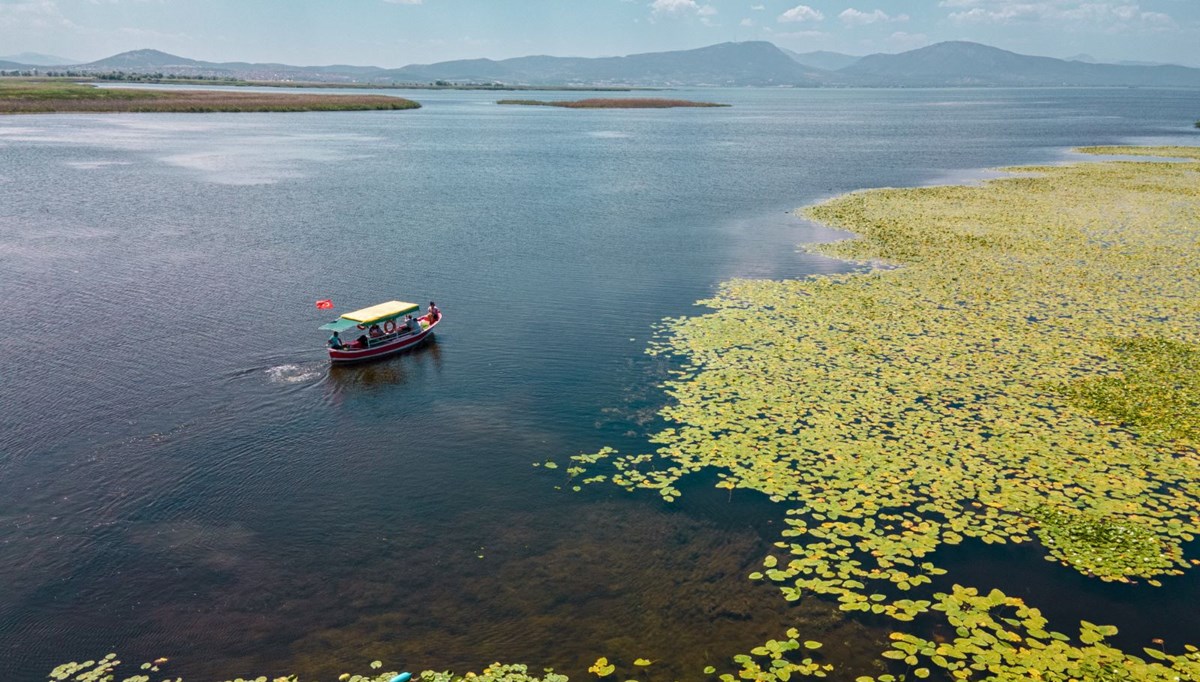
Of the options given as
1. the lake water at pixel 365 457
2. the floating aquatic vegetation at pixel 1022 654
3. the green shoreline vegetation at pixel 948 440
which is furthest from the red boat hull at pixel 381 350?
the floating aquatic vegetation at pixel 1022 654

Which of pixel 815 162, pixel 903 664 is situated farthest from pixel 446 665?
pixel 815 162

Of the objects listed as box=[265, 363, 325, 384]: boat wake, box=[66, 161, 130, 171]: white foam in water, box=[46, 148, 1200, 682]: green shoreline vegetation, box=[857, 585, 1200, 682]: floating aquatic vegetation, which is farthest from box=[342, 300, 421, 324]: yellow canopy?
box=[66, 161, 130, 171]: white foam in water

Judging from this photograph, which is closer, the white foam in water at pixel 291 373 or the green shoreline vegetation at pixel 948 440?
the green shoreline vegetation at pixel 948 440

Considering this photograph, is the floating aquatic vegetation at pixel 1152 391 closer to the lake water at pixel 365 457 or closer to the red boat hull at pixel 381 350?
the lake water at pixel 365 457

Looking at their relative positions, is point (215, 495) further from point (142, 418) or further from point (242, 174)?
point (242, 174)

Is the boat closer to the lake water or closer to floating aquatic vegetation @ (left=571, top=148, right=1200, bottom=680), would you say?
the lake water
